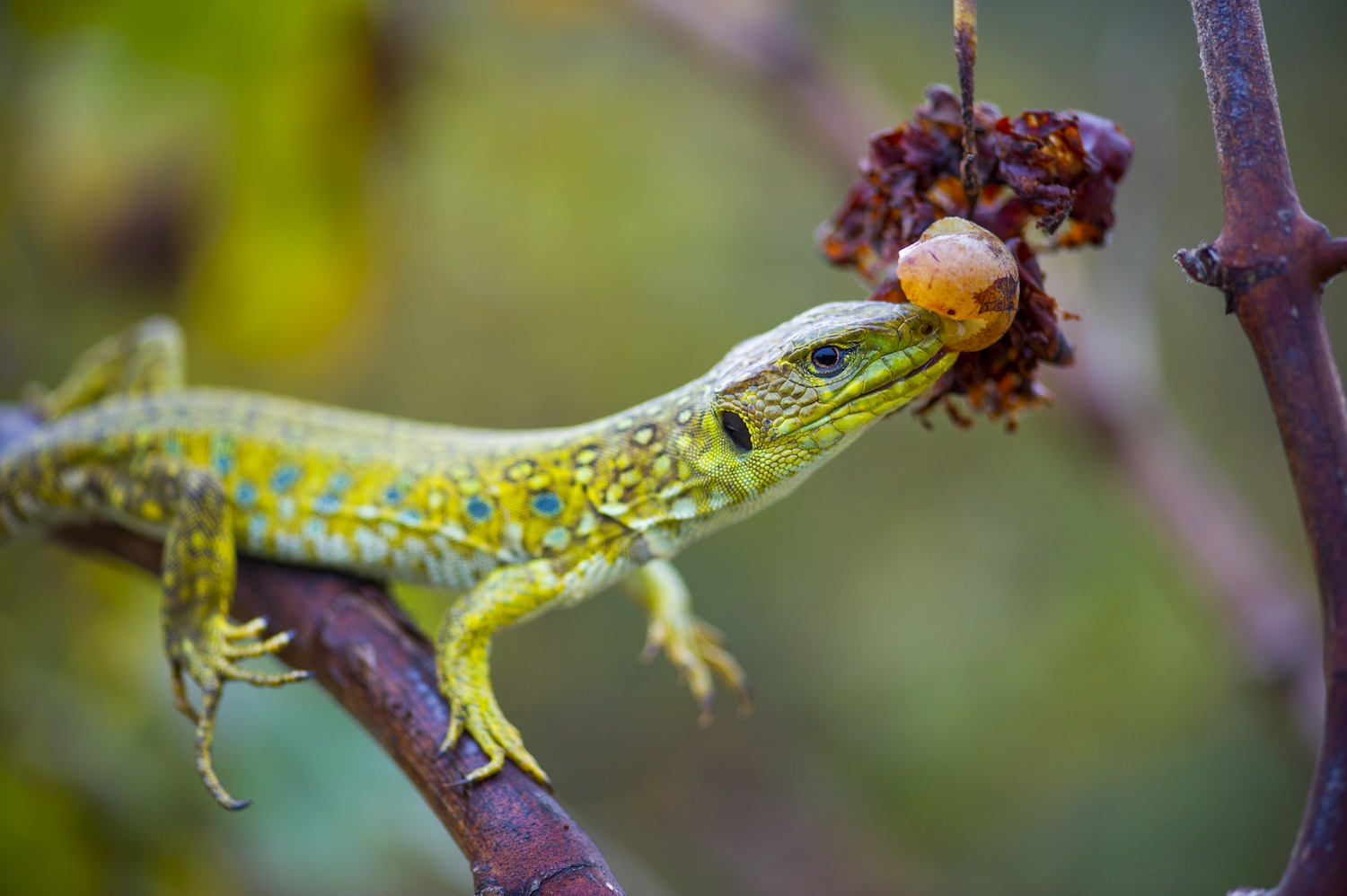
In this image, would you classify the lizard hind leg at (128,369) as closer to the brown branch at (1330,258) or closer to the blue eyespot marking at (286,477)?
the blue eyespot marking at (286,477)

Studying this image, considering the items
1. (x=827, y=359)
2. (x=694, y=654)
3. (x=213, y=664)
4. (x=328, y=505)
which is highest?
(x=328, y=505)

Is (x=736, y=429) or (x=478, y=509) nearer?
(x=736, y=429)

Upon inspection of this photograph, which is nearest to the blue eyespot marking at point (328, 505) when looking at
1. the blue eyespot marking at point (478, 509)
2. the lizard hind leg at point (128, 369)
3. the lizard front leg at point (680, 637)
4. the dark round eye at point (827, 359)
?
the blue eyespot marking at point (478, 509)

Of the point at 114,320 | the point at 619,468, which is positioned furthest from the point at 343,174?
the point at 619,468

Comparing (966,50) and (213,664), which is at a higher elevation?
(966,50)

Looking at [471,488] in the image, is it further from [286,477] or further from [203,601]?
[203,601]

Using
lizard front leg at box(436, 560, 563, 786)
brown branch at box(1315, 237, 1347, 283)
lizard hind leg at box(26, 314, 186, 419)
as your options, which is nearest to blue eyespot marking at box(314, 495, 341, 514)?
lizard front leg at box(436, 560, 563, 786)

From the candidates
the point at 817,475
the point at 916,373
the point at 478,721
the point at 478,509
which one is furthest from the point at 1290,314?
the point at 817,475
